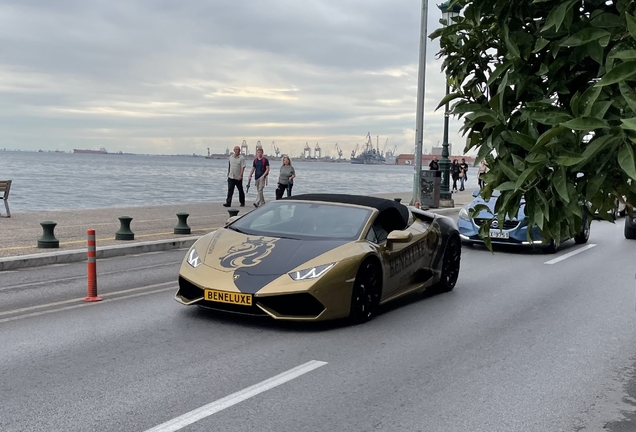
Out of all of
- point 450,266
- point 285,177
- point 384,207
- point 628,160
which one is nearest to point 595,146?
point 628,160

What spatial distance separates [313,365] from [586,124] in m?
3.80

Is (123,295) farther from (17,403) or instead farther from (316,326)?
(17,403)

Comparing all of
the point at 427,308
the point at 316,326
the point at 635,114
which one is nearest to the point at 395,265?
the point at 427,308

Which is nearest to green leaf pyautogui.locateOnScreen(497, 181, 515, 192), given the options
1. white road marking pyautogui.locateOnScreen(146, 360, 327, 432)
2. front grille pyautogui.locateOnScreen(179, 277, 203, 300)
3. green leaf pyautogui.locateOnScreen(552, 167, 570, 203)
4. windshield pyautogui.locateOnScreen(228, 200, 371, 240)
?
green leaf pyautogui.locateOnScreen(552, 167, 570, 203)

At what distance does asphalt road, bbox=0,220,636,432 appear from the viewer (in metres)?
5.18

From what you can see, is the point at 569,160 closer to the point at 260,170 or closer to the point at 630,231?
the point at 630,231

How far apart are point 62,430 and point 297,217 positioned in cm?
490

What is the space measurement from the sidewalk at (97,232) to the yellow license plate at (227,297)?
535 cm

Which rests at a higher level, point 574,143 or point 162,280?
point 574,143

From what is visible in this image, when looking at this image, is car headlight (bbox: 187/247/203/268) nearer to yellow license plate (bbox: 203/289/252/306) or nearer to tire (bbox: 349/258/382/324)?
yellow license plate (bbox: 203/289/252/306)

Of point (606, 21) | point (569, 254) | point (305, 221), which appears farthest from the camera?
point (569, 254)

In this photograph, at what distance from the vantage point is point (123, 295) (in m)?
9.64

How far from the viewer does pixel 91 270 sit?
9.12 metres

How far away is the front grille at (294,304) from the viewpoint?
24.8ft
